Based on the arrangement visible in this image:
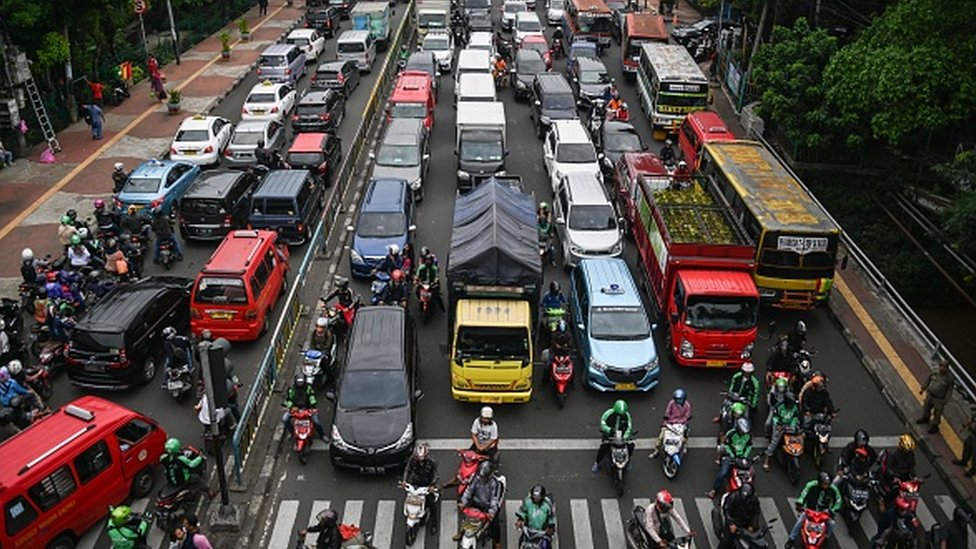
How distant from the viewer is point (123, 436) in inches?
540

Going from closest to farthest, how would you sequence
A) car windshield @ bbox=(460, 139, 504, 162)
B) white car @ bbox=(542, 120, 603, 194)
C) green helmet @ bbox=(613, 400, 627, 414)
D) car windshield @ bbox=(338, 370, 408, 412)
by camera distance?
green helmet @ bbox=(613, 400, 627, 414) < car windshield @ bbox=(338, 370, 408, 412) < white car @ bbox=(542, 120, 603, 194) < car windshield @ bbox=(460, 139, 504, 162)

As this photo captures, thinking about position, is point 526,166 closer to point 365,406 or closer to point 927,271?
point 927,271

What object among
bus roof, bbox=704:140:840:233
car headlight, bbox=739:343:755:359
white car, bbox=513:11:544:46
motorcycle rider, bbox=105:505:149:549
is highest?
bus roof, bbox=704:140:840:233

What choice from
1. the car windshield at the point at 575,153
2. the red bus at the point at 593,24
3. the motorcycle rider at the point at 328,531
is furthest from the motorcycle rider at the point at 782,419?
the red bus at the point at 593,24

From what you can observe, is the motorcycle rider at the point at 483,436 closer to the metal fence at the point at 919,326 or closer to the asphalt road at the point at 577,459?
the asphalt road at the point at 577,459

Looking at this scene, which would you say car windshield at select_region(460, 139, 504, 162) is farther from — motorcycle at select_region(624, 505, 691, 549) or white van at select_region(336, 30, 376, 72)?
Result: motorcycle at select_region(624, 505, 691, 549)

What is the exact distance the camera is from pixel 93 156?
1185 inches

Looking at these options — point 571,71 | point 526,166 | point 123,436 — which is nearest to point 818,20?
point 571,71

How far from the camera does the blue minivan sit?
17.1 m

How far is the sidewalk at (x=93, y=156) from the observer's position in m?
24.5

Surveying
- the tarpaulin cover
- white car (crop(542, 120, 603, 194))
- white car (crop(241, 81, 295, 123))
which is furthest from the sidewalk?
white car (crop(542, 120, 603, 194))

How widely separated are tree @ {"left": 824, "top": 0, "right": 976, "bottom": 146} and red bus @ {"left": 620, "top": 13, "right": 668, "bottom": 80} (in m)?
15.6

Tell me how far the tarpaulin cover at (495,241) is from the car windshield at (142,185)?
934cm

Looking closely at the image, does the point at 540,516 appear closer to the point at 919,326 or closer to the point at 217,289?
the point at 217,289
